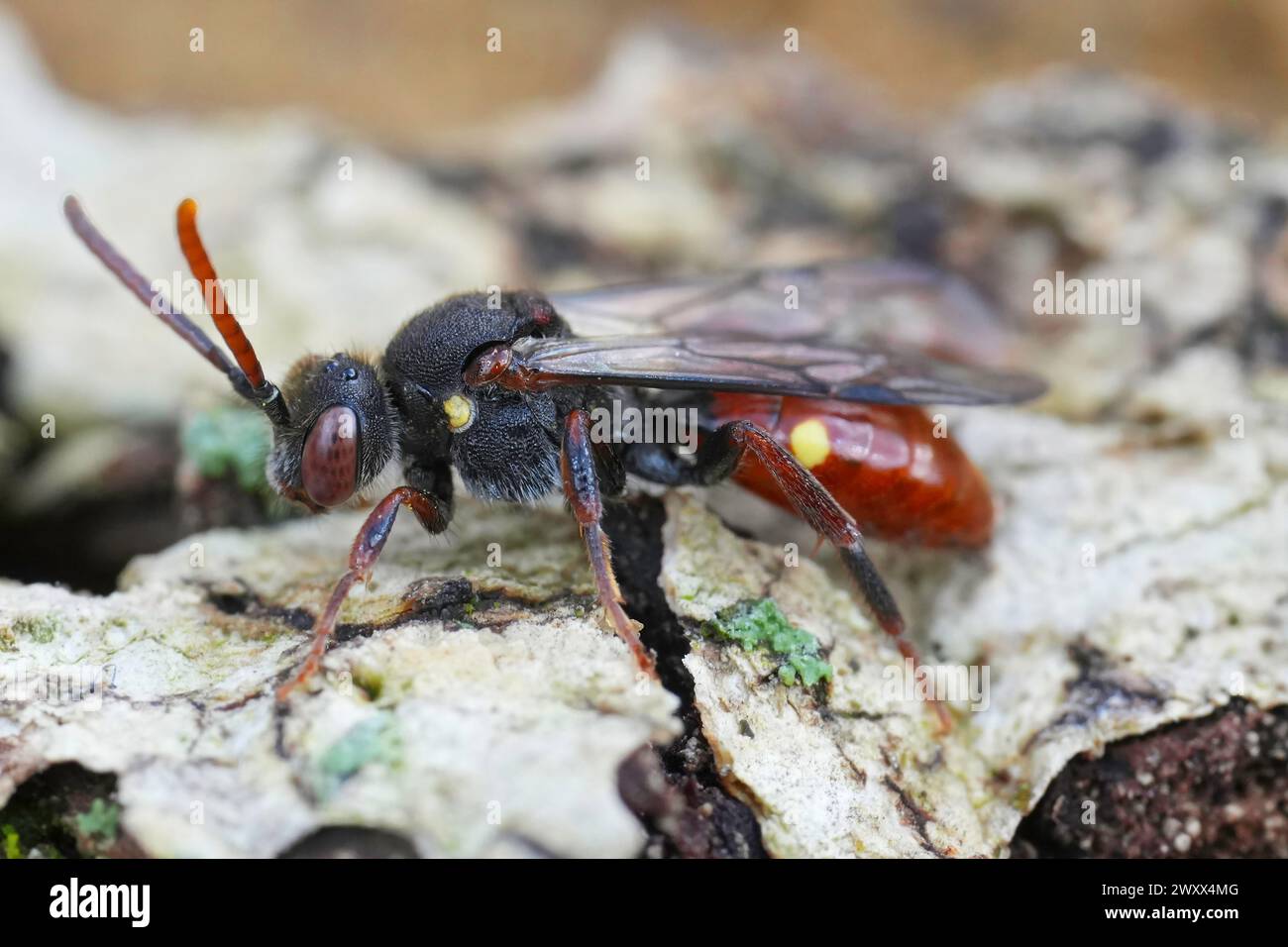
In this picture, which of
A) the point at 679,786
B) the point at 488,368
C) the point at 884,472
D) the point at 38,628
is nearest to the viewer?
the point at 679,786

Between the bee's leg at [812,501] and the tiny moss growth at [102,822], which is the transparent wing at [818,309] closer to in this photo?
the bee's leg at [812,501]

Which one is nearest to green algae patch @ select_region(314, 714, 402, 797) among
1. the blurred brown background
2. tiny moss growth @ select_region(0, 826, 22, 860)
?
tiny moss growth @ select_region(0, 826, 22, 860)

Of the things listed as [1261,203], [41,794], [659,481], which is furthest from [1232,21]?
[41,794]

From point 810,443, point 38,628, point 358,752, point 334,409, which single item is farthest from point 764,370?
point 38,628

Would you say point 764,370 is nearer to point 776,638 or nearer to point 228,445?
point 776,638

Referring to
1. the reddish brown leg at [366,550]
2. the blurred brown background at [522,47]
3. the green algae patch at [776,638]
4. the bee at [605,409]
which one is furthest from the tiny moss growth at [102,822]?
the blurred brown background at [522,47]

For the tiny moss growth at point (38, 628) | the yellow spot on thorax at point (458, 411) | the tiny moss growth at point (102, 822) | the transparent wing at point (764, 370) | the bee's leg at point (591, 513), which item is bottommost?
the tiny moss growth at point (102, 822)

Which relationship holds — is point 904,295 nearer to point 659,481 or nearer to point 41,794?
point 659,481
